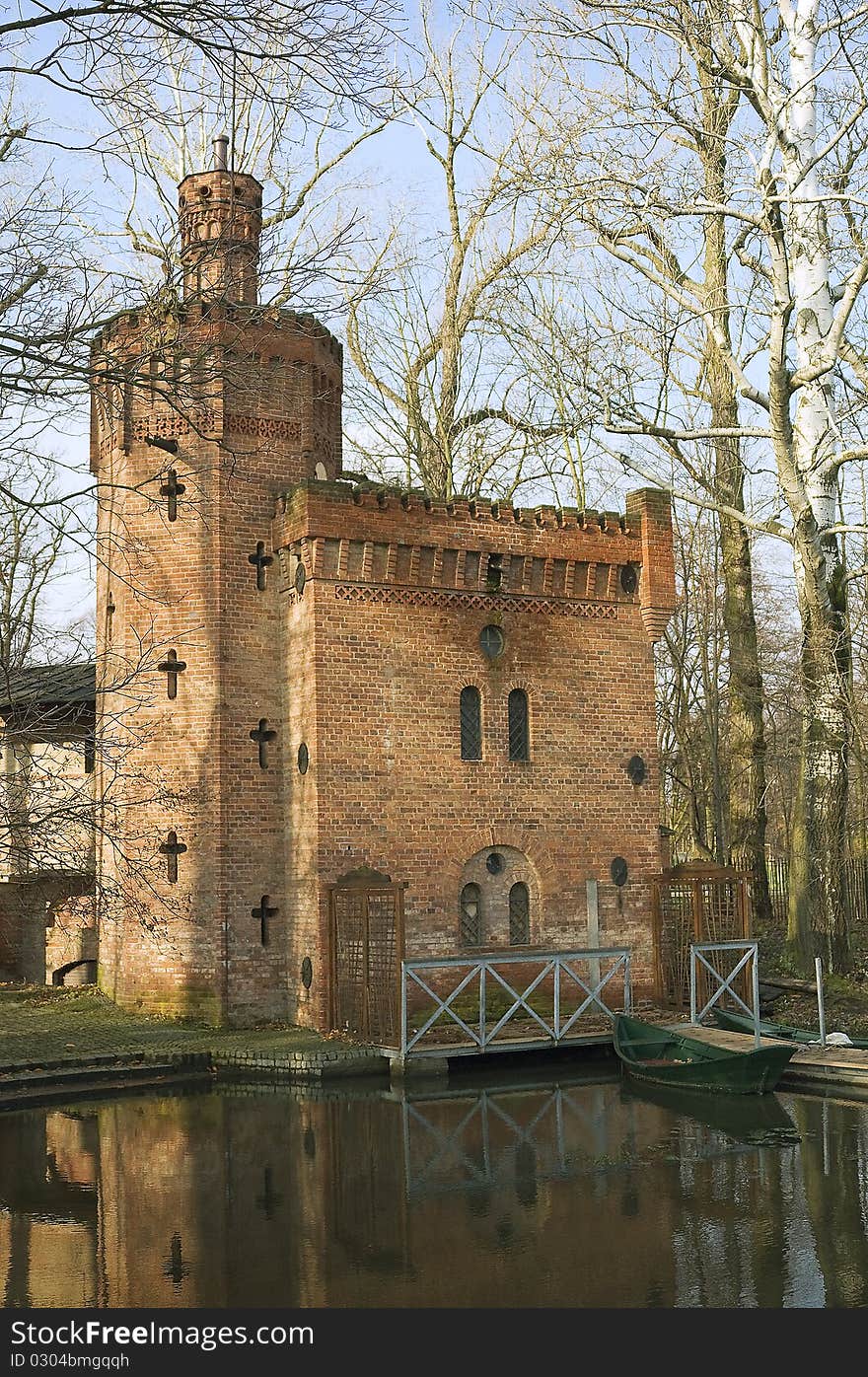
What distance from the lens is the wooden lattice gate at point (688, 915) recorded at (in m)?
18.0

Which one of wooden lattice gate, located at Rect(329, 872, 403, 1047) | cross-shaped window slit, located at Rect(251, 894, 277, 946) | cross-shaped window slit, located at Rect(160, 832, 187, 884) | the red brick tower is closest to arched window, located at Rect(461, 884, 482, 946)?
wooden lattice gate, located at Rect(329, 872, 403, 1047)

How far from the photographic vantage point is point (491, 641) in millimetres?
19094

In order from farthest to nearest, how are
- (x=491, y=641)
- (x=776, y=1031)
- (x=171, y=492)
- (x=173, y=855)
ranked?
(x=491, y=641)
(x=171, y=492)
(x=173, y=855)
(x=776, y=1031)

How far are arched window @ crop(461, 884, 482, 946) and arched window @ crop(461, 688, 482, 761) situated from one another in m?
1.80

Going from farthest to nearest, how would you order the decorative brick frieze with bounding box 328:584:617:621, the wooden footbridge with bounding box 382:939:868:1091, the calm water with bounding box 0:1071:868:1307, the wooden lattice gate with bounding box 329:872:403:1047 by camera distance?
the decorative brick frieze with bounding box 328:584:617:621
the wooden lattice gate with bounding box 329:872:403:1047
the wooden footbridge with bounding box 382:939:868:1091
the calm water with bounding box 0:1071:868:1307

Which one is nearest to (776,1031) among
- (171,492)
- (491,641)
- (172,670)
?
(491,641)

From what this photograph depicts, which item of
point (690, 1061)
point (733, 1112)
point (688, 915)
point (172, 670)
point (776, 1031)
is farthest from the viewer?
point (688, 915)

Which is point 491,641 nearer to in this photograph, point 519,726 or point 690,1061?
point 519,726

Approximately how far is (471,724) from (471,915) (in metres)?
2.60

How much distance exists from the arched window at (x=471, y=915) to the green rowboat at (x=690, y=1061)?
9.62ft

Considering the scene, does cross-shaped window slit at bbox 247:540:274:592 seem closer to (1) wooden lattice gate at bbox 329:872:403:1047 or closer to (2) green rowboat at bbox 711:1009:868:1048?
(1) wooden lattice gate at bbox 329:872:403:1047

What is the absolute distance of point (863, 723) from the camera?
64.9ft

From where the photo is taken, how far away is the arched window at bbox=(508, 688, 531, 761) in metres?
19.0

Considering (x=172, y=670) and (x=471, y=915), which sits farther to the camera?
(x=172, y=670)
